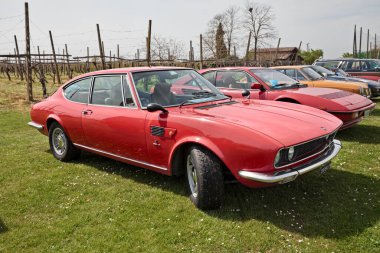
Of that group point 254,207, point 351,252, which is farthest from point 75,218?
point 351,252

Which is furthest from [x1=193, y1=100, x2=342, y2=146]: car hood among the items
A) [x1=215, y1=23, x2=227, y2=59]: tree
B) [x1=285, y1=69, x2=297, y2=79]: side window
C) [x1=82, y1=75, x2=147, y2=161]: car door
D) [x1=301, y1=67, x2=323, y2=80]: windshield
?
[x1=215, y1=23, x2=227, y2=59]: tree

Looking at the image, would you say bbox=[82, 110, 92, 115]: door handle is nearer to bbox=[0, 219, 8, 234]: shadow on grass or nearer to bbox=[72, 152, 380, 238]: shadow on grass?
bbox=[72, 152, 380, 238]: shadow on grass

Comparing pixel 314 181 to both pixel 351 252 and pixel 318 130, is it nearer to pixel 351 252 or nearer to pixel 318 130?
pixel 318 130

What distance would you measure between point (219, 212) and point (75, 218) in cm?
156

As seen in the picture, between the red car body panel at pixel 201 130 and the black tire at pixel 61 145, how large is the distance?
23 cm

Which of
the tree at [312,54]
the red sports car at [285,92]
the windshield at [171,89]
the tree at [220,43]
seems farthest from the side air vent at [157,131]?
the tree at [312,54]

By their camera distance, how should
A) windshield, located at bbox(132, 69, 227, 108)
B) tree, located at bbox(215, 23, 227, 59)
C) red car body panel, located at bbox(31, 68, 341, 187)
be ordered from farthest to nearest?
tree, located at bbox(215, 23, 227, 59), windshield, located at bbox(132, 69, 227, 108), red car body panel, located at bbox(31, 68, 341, 187)

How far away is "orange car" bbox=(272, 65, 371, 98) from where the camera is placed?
9039 millimetres

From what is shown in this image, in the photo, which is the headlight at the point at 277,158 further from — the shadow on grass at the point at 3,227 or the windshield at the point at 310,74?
the windshield at the point at 310,74

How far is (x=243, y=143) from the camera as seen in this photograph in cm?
318

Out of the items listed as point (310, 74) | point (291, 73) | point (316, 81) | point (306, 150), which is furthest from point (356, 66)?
point (306, 150)

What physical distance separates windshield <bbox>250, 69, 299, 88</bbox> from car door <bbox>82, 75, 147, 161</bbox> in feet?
12.1

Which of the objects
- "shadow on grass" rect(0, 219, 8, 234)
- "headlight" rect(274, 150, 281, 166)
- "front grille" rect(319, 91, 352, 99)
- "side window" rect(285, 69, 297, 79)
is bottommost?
"shadow on grass" rect(0, 219, 8, 234)

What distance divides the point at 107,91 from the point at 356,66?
13161 millimetres
